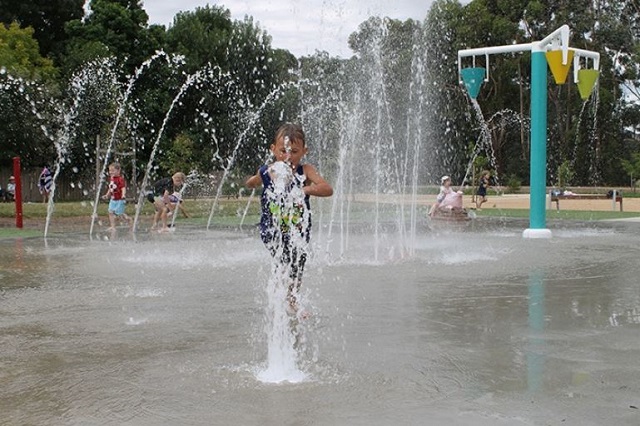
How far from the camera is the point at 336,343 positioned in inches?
190

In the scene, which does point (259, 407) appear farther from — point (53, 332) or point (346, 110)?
point (346, 110)

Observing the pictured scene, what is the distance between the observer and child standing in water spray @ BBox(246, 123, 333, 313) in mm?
5254

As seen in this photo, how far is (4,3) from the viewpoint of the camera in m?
42.5

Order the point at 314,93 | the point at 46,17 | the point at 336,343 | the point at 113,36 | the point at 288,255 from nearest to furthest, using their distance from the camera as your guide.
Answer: the point at 336,343
the point at 288,255
the point at 113,36
the point at 46,17
the point at 314,93

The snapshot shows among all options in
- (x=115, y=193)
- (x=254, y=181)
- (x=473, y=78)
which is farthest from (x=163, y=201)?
(x=254, y=181)

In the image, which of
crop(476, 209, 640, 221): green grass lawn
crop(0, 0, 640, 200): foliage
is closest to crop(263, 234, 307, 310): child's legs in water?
crop(476, 209, 640, 221): green grass lawn

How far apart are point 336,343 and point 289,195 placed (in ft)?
3.59

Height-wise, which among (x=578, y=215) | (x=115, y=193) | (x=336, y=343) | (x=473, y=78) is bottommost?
(x=578, y=215)

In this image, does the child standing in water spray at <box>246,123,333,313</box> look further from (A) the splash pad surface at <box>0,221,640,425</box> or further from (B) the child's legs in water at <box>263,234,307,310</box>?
(A) the splash pad surface at <box>0,221,640,425</box>

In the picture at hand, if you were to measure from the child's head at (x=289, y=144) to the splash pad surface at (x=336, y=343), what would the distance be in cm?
119

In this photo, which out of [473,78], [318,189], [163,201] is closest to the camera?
[318,189]

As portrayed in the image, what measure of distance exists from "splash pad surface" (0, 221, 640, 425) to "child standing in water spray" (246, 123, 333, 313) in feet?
1.70

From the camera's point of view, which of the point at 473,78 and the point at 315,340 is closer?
the point at 315,340

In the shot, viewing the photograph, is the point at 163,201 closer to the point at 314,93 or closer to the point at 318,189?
the point at 318,189
